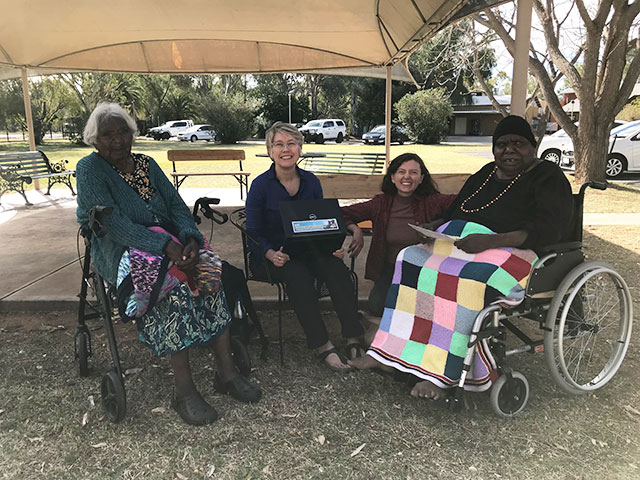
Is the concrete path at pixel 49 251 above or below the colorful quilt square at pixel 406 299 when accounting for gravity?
below

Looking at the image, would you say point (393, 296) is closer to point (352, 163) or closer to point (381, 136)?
point (352, 163)

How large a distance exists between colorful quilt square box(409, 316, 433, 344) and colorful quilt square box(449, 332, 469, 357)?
17 cm

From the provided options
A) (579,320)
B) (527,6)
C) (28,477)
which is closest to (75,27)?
(527,6)

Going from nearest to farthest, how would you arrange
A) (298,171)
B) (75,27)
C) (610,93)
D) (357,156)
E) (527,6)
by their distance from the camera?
(298,171) → (527,6) → (75,27) → (357,156) → (610,93)

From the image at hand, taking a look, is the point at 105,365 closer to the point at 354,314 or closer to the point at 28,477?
the point at 28,477

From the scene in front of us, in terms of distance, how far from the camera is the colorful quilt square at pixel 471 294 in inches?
96.0

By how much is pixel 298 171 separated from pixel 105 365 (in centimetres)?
178

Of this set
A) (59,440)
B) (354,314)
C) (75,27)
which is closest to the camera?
(59,440)

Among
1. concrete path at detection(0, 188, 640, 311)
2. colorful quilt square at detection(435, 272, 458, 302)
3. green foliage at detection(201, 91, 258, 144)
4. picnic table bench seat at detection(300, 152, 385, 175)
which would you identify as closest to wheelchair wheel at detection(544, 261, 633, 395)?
colorful quilt square at detection(435, 272, 458, 302)

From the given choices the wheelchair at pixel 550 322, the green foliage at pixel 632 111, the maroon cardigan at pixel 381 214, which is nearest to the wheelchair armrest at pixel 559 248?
the wheelchair at pixel 550 322

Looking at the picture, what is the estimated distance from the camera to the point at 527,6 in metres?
3.72

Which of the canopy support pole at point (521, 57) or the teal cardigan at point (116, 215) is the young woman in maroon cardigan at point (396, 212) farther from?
the teal cardigan at point (116, 215)

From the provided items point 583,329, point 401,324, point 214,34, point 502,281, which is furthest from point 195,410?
point 214,34

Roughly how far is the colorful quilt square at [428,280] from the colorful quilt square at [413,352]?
0.95 feet
